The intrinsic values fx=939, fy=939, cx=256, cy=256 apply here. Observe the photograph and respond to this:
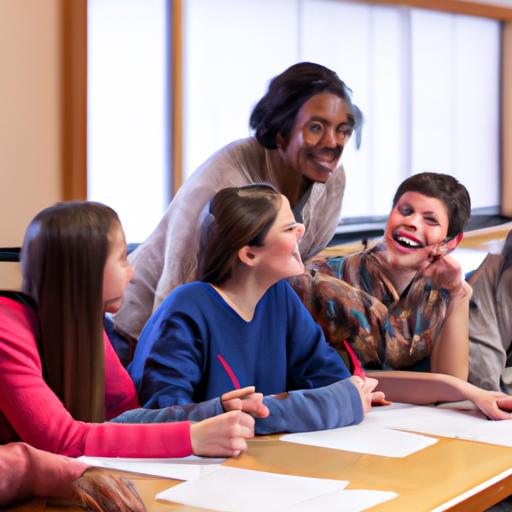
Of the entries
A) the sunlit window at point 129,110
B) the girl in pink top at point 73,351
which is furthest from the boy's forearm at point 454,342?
the sunlit window at point 129,110

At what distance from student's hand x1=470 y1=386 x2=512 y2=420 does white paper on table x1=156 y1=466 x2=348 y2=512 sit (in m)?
0.51

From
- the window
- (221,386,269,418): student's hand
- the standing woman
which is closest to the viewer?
(221,386,269,418): student's hand

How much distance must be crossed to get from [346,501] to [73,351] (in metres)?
0.37

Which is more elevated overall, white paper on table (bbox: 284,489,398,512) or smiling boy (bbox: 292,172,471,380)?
smiling boy (bbox: 292,172,471,380)

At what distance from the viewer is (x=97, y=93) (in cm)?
209

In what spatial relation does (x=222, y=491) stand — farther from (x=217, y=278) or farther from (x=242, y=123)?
(x=242, y=123)

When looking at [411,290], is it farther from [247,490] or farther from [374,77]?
[374,77]

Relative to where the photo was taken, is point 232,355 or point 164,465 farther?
point 232,355

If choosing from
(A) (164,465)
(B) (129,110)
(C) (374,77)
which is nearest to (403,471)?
(A) (164,465)

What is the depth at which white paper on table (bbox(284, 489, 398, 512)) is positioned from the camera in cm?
95

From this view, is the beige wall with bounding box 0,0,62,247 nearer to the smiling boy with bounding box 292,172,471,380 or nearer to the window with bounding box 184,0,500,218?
the window with bounding box 184,0,500,218

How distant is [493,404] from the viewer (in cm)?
149

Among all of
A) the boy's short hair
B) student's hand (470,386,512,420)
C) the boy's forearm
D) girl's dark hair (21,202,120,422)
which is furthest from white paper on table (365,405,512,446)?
girl's dark hair (21,202,120,422)

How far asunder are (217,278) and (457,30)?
2.23 m
